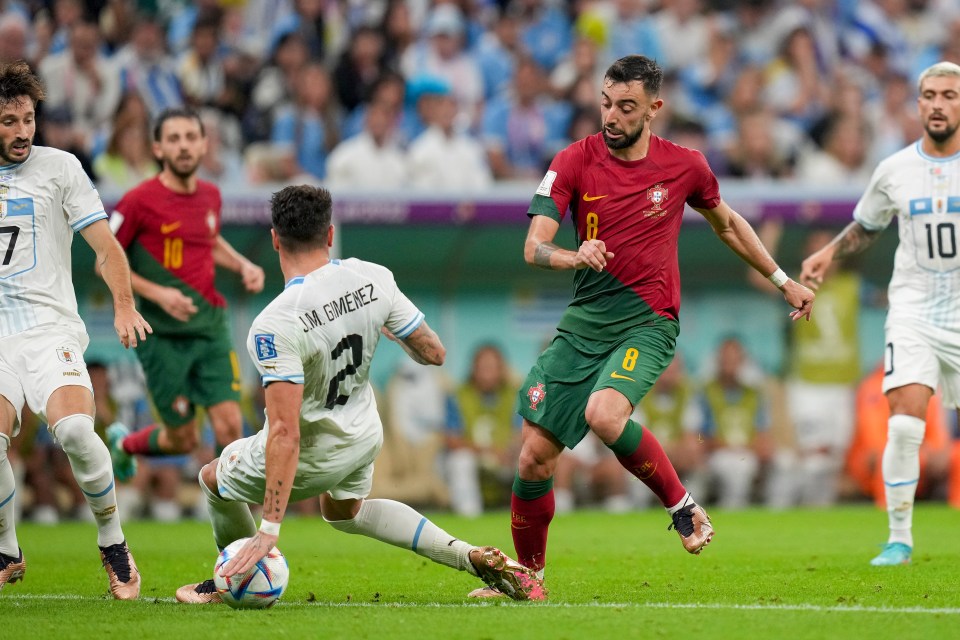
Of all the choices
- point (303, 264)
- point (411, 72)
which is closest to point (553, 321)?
point (411, 72)

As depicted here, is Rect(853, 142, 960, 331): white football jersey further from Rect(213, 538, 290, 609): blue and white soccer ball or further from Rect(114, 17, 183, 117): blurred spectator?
Rect(114, 17, 183, 117): blurred spectator

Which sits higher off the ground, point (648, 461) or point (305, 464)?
point (305, 464)

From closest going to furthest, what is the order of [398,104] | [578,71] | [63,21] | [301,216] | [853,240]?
[301,216] < [853,240] < [398,104] < [63,21] < [578,71]

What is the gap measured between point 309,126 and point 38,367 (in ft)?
28.5

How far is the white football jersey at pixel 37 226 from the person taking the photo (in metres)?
7.07

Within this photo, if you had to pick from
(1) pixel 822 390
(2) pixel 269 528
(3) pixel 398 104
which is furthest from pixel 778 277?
(3) pixel 398 104

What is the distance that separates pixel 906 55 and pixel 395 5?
706 centimetres

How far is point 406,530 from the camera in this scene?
21.6 ft

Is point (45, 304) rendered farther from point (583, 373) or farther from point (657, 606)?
point (657, 606)

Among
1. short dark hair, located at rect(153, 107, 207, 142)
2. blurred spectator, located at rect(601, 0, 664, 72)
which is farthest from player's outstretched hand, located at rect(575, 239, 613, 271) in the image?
blurred spectator, located at rect(601, 0, 664, 72)

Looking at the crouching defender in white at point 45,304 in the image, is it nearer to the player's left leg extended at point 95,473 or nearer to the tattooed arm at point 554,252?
the player's left leg extended at point 95,473

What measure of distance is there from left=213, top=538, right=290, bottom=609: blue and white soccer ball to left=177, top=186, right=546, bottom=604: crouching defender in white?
90 mm

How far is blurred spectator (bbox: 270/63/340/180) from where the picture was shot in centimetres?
1521

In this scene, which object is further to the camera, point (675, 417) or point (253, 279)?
point (675, 417)
